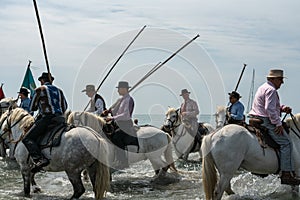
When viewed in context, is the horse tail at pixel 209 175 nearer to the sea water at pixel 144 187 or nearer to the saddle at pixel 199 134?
the sea water at pixel 144 187

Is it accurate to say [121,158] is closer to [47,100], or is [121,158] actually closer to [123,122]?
[123,122]

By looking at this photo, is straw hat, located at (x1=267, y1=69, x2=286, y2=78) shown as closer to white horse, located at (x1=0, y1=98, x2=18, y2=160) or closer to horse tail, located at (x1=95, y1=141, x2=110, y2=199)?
horse tail, located at (x1=95, y1=141, x2=110, y2=199)

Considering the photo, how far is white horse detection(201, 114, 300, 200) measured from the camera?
28.4ft

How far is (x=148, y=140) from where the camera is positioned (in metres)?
12.0

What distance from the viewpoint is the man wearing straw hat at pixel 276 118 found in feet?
29.1

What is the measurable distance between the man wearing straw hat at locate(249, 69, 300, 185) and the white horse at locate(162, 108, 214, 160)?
245 inches

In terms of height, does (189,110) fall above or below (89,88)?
below

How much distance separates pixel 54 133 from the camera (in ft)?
30.5

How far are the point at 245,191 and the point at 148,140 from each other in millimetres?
2672

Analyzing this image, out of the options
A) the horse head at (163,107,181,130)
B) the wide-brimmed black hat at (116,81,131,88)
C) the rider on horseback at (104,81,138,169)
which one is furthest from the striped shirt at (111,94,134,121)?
the horse head at (163,107,181,130)

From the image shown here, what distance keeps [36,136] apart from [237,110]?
245 inches

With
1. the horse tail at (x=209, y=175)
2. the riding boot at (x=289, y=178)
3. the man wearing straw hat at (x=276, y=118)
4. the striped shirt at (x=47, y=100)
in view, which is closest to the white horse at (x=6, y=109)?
the striped shirt at (x=47, y=100)

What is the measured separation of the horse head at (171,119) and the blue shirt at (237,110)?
2155 millimetres

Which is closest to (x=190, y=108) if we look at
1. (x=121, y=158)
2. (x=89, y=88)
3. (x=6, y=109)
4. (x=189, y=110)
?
(x=189, y=110)
